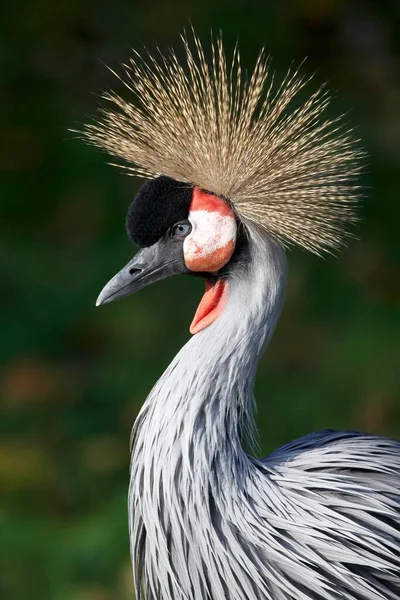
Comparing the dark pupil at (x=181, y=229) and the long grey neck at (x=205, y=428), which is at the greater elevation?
the dark pupil at (x=181, y=229)

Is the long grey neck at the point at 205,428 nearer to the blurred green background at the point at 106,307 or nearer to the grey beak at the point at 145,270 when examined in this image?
the grey beak at the point at 145,270

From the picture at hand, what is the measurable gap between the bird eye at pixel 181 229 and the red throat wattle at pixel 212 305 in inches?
3.5

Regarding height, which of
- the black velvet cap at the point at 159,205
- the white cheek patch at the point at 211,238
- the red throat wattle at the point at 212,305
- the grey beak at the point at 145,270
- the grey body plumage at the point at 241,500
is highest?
the black velvet cap at the point at 159,205

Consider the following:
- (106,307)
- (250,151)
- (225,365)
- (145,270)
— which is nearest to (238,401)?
(225,365)

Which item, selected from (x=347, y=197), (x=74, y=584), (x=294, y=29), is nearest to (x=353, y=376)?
(x=74, y=584)

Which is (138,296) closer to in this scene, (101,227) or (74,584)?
(101,227)

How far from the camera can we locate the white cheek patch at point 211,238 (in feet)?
5.34

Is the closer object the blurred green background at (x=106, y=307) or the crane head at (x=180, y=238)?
the crane head at (x=180, y=238)

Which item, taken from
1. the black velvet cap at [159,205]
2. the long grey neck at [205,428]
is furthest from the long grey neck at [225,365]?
the black velvet cap at [159,205]

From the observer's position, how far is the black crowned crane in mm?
1600

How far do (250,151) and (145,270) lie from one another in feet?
0.80

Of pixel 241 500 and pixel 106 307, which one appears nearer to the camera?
pixel 241 500

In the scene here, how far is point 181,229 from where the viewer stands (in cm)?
166

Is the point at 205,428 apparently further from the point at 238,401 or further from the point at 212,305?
the point at 212,305
